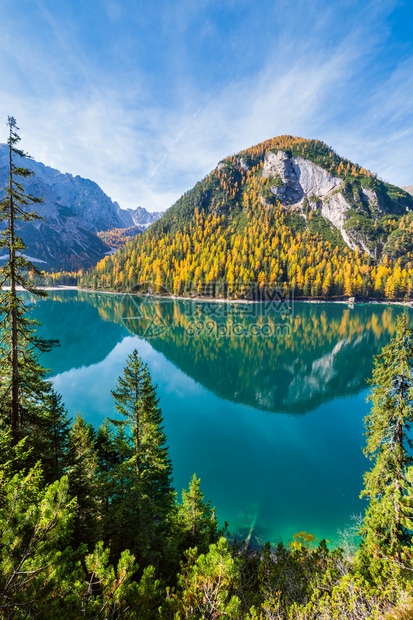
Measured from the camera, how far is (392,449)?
32.0 ft

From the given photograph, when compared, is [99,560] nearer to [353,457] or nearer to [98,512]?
[98,512]

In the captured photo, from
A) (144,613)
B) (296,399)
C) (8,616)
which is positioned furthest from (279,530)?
(296,399)

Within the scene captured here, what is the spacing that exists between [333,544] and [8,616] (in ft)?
58.3

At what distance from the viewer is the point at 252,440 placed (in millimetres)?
25109

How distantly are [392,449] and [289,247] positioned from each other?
152232mm

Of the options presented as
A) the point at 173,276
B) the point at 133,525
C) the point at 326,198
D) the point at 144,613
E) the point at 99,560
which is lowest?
the point at 133,525

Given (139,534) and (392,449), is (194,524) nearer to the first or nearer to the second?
(139,534)

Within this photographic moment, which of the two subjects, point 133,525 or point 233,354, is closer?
point 133,525

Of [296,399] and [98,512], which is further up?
[98,512]

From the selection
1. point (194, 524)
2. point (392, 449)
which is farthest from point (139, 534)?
point (392, 449)

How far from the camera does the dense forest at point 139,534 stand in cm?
495

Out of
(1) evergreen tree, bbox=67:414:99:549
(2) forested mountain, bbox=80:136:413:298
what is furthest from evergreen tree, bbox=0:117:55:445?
(2) forested mountain, bbox=80:136:413:298

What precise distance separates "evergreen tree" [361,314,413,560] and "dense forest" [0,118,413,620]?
0.15 ft

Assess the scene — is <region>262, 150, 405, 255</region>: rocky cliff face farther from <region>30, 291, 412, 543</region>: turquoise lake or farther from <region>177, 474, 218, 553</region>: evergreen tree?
<region>177, 474, 218, 553</region>: evergreen tree
